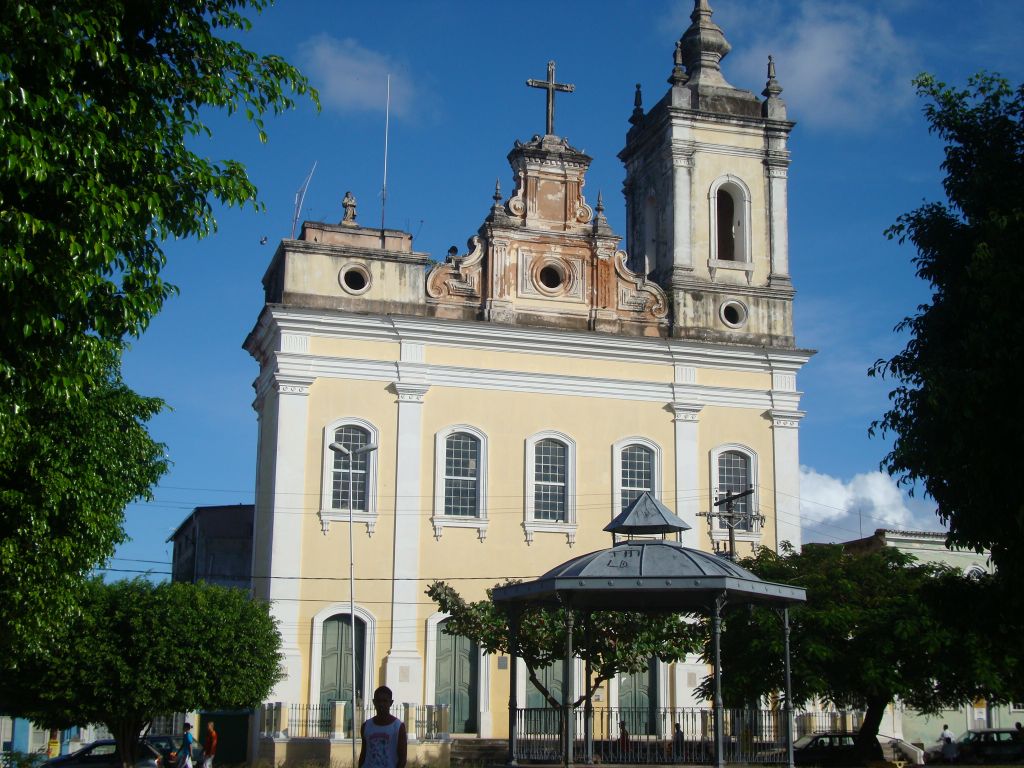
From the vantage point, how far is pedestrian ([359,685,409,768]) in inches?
407

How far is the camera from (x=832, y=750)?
28406 millimetres

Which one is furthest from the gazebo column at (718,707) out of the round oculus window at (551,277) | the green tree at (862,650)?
the round oculus window at (551,277)

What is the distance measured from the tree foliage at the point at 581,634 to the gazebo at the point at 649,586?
13.6 ft

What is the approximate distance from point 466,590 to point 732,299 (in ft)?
32.3

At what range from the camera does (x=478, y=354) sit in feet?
103

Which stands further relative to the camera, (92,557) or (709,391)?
(709,391)

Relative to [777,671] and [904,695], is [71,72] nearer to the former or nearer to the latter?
[777,671]

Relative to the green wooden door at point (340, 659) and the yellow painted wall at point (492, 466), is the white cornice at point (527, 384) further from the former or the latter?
the green wooden door at point (340, 659)

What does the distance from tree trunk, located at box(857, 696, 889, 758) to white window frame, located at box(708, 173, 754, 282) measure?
12.0 m

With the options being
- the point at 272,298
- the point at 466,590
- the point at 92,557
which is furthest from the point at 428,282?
the point at 92,557

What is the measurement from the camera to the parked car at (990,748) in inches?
1220

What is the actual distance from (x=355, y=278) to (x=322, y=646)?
8.30 meters

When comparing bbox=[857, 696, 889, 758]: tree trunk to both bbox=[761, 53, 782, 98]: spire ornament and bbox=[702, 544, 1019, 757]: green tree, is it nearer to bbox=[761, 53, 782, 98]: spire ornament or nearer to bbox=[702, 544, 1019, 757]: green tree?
bbox=[702, 544, 1019, 757]: green tree

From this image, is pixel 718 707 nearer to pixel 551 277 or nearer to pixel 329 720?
pixel 329 720
